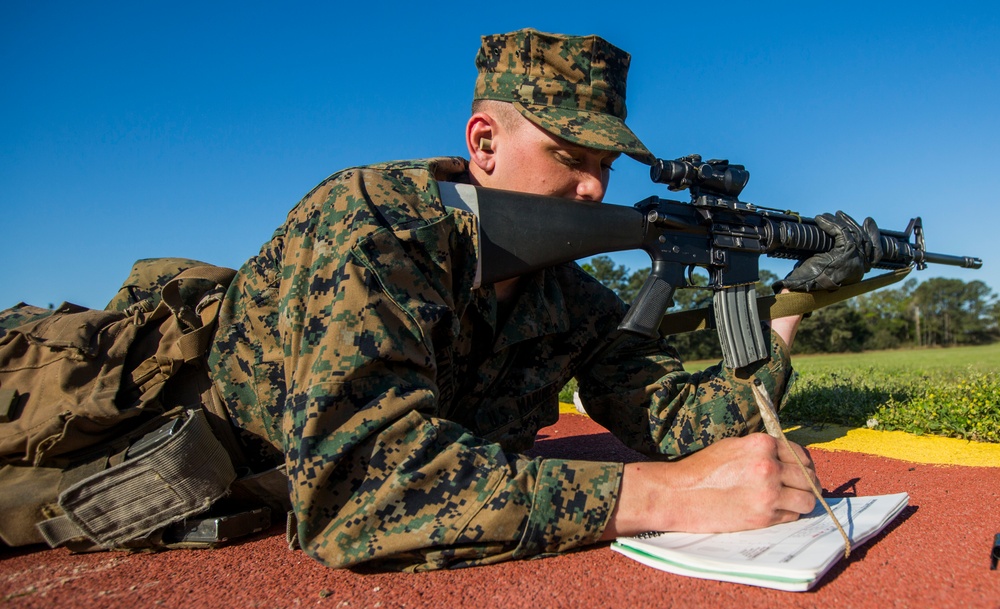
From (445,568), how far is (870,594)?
1.08 m

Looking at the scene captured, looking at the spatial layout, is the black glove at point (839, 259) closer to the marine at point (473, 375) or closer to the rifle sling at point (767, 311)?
the rifle sling at point (767, 311)

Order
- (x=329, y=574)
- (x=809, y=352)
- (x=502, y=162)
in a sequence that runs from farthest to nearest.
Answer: (x=809, y=352) → (x=502, y=162) → (x=329, y=574)

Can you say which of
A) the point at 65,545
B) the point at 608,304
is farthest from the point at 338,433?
the point at 608,304

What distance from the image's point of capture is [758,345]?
3.09m

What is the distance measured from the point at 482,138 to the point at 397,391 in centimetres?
144

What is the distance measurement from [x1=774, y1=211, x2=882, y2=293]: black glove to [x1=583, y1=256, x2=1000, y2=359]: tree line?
12.4m

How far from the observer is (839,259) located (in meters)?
3.79

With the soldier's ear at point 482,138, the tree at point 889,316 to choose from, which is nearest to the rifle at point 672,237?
the soldier's ear at point 482,138

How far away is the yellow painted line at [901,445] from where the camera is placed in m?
3.23

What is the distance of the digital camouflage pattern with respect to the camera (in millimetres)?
1689

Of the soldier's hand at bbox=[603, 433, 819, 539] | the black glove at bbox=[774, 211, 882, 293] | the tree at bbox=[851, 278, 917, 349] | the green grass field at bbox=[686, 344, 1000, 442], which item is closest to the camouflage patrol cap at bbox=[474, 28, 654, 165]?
the soldier's hand at bbox=[603, 433, 819, 539]

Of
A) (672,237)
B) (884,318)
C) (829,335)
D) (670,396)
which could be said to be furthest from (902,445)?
(884,318)

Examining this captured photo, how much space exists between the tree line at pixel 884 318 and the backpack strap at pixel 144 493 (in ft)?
49.5

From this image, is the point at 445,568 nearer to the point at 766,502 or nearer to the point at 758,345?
the point at 766,502
